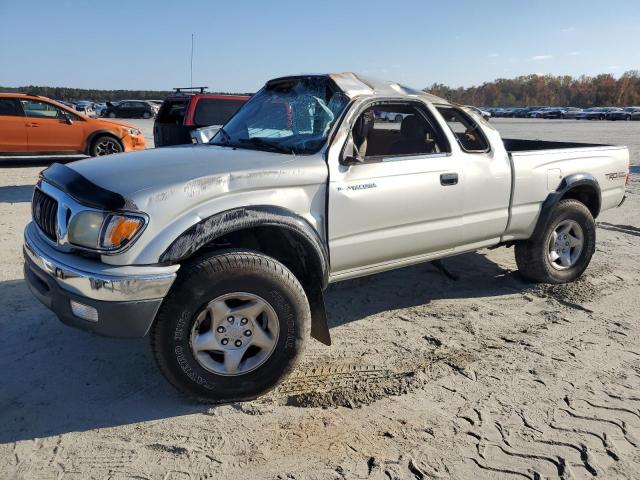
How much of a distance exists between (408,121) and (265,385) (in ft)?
8.46

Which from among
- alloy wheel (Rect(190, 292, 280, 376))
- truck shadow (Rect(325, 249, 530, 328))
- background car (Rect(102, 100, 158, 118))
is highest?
background car (Rect(102, 100, 158, 118))

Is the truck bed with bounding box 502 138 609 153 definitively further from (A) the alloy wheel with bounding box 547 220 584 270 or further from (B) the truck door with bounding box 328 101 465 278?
(B) the truck door with bounding box 328 101 465 278

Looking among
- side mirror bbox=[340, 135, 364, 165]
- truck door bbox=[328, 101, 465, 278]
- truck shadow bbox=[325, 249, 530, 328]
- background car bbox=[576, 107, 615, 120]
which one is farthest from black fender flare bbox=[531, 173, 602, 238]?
background car bbox=[576, 107, 615, 120]

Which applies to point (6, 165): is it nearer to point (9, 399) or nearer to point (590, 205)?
point (9, 399)

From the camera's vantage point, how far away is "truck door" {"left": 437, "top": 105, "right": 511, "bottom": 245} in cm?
431

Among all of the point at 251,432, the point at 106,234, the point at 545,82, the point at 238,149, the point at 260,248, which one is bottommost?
the point at 251,432

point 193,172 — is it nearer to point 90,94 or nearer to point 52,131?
point 52,131

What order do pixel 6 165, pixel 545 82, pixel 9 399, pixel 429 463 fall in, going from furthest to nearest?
1. pixel 545 82
2. pixel 6 165
3. pixel 9 399
4. pixel 429 463

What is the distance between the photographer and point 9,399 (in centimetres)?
310

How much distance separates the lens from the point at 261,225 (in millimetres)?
3158

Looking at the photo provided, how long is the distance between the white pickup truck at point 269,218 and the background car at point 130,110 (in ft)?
123

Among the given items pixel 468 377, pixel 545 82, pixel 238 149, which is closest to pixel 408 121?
pixel 238 149

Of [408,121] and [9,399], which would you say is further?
[408,121]

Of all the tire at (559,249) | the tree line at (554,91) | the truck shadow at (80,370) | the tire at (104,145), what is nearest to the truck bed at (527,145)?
the tire at (559,249)
